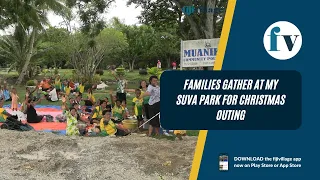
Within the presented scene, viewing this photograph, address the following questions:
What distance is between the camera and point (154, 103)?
7430 mm

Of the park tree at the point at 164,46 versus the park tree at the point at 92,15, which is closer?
the park tree at the point at 92,15

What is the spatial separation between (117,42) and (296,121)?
27711mm

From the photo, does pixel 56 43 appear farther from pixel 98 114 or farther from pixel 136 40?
pixel 98 114

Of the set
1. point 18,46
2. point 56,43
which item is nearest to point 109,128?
point 18,46

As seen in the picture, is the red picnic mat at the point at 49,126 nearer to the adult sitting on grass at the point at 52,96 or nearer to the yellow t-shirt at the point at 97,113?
the yellow t-shirt at the point at 97,113

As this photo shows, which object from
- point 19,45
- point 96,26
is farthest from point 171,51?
point 96,26

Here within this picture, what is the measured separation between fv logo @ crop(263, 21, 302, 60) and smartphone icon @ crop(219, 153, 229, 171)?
38.2 inches

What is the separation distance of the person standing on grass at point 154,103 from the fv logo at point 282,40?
4130 mm

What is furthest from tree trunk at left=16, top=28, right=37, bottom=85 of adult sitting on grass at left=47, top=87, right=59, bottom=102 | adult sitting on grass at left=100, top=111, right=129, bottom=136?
adult sitting on grass at left=100, top=111, right=129, bottom=136

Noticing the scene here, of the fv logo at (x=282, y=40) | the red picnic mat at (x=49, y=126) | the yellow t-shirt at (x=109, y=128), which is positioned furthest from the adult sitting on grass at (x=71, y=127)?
the fv logo at (x=282, y=40)

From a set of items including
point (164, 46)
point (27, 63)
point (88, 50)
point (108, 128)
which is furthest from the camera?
point (164, 46)

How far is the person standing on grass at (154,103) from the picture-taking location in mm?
7256

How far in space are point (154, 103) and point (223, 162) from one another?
4255 millimetres

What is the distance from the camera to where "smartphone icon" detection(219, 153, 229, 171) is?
324 cm
